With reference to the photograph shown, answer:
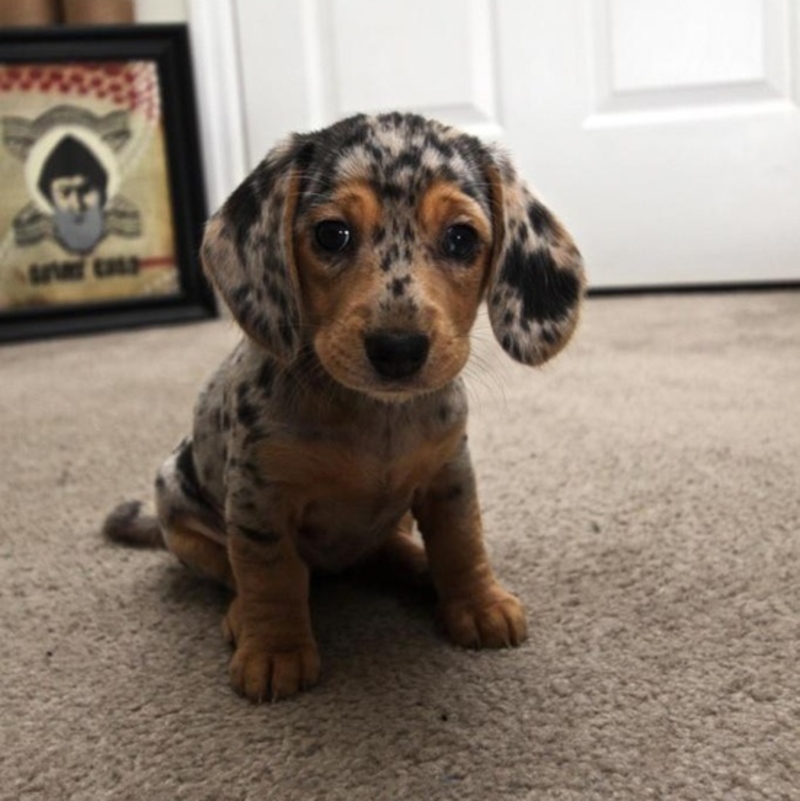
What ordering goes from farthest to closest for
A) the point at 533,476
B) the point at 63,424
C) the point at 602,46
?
the point at 602,46, the point at 63,424, the point at 533,476

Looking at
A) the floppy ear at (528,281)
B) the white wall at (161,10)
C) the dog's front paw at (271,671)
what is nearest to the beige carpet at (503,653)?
the dog's front paw at (271,671)

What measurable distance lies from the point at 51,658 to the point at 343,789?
1.33 feet

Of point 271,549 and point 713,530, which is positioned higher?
point 271,549

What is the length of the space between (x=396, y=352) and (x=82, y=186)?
233cm

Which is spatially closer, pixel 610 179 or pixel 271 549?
pixel 271 549

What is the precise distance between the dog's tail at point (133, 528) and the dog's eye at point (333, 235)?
554 mm

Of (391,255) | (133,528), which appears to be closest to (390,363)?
(391,255)

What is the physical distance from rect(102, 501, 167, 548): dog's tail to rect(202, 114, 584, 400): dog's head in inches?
18.9

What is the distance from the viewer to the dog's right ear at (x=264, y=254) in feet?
3.54

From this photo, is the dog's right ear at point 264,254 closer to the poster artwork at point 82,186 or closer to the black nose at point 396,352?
the black nose at point 396,352

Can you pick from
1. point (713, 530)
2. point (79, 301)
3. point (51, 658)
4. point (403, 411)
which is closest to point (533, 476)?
point (713, 530)

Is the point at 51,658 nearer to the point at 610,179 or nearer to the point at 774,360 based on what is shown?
the point at 774,360

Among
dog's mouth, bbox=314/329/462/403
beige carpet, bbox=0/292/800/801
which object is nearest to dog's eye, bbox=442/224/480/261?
dog's mouth, bbox=314/329/462/403

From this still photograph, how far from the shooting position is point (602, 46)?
9.92ft
